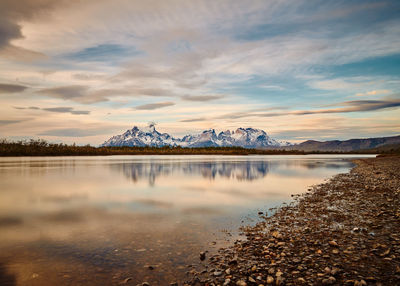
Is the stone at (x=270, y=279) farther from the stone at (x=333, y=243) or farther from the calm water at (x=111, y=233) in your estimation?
the stone at (x=333, y=243)

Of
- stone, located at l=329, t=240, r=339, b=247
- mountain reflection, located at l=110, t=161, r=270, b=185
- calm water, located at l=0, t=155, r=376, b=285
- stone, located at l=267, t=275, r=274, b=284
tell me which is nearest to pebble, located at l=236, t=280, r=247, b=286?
stone, located at l=267, t=275, r=274, b=284

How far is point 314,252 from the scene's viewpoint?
11297 mm

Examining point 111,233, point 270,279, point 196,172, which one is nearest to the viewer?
point 270,279

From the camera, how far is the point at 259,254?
11.4 m

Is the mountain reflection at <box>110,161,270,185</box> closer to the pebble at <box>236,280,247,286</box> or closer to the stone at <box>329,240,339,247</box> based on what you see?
the stone at <box>329,240,339,247</box>

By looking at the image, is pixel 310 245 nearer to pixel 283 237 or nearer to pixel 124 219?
pixel 283 237

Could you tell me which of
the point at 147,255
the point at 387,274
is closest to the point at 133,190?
the point at 147,255

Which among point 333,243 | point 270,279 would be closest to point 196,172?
point 333,243

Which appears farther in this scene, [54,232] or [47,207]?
[47,207]

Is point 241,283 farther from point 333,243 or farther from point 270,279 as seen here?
point 333,243

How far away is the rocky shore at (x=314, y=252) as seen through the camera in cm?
903

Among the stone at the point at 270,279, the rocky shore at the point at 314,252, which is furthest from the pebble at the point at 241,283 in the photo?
the stone at the point at 270,279

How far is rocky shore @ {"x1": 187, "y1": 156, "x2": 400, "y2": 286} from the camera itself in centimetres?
903

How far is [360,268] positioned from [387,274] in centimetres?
82
